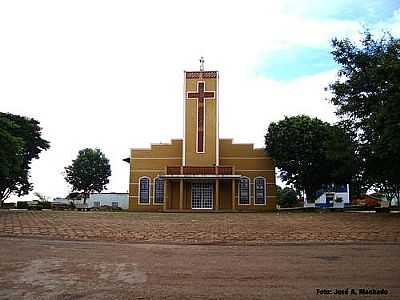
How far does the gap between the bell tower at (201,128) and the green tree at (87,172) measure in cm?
2672

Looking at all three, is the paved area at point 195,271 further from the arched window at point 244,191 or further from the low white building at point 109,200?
the low white building at point 109,200

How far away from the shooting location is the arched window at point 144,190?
45562 millimetres

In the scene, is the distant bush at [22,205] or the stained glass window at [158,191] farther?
the distant bush at [22,205]

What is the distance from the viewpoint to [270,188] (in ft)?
148

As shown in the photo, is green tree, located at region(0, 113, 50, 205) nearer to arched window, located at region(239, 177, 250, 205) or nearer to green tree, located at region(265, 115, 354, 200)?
arched window, located at region(239, 177, 250, 205)

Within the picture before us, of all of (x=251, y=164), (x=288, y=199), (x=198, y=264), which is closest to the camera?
(x=198, y=264)

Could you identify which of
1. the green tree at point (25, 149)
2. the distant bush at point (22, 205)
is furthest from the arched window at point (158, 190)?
the green tree at point (25, 149)

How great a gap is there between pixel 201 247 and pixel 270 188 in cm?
3226

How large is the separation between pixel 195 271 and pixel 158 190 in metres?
36.1

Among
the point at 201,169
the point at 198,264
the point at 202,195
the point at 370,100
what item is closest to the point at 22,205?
the point at 202,195

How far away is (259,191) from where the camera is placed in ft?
148

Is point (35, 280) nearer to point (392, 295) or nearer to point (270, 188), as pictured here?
point (392, 295)

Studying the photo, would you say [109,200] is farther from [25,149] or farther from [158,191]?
[158,191]

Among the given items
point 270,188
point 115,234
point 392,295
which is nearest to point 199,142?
point 270,188
